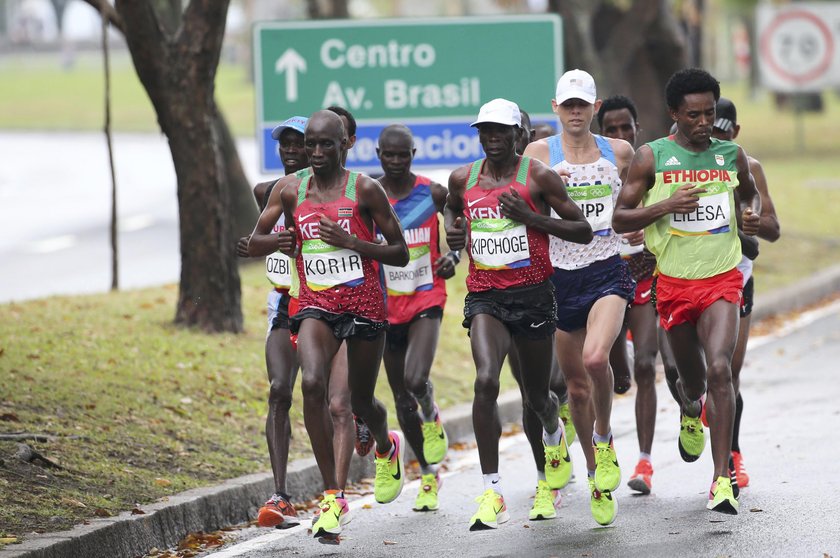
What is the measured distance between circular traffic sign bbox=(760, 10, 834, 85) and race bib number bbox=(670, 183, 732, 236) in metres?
23.0

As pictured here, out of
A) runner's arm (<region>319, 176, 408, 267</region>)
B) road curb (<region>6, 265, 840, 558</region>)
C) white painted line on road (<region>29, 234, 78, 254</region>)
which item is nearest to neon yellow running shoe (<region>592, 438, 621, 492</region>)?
runner's arm (<region>319, 176, 408, 267</region>)

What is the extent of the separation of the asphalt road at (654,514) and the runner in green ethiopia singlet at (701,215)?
124 cm

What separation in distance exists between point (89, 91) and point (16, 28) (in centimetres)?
4932

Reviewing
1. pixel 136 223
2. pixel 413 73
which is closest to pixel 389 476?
pixel 413 73

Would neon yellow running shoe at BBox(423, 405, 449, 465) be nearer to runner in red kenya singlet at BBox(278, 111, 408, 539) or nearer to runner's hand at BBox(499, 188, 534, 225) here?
runner in red kenya singlet at BBox(278, 111, 408, 539)

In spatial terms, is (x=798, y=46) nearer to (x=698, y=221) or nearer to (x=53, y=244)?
(x=53, y=244)

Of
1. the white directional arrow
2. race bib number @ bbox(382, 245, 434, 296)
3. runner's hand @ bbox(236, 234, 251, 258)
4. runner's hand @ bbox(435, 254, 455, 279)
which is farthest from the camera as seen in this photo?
the white directional arrow

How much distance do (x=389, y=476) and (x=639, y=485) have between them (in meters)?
1.35

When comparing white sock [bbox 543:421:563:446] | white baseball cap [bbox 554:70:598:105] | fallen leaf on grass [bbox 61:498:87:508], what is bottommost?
fallen leaf on grass [bbox 61:498:87:508]

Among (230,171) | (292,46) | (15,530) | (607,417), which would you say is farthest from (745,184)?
(230,171)

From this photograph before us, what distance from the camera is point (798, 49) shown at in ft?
101

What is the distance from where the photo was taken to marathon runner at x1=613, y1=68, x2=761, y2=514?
26.5ft

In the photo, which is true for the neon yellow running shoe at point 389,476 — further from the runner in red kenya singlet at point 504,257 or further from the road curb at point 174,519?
the runner in red kenya singlet at point 504,257

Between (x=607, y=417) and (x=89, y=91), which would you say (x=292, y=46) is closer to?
(x=607, y=417)
